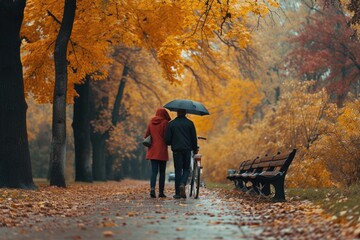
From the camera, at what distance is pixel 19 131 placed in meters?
18.3

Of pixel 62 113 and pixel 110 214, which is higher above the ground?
pixel 62 113

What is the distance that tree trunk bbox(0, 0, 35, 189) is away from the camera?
1798 centimetres

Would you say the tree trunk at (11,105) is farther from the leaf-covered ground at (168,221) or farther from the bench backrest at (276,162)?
the bench backrest at (276,162)

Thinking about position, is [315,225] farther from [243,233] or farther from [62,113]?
[62,113]

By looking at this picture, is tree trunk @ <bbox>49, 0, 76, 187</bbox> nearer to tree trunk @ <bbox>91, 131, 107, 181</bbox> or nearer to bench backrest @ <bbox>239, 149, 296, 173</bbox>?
bench backrest @ <bbox>239, 149, 296, 173</bbox>

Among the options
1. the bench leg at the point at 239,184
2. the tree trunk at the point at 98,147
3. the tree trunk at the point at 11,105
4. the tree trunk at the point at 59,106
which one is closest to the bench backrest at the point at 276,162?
the bench leg at the point at 239,184

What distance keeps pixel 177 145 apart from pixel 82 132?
17.0 metres

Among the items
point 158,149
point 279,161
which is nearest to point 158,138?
point 158,149

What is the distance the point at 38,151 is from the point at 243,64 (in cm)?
3572

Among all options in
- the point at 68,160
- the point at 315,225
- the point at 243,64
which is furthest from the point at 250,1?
the point at 68,160

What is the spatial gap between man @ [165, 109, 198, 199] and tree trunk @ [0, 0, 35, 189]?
14.8 ft

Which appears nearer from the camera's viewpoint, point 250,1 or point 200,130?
point 250,1

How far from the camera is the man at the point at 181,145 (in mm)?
15852

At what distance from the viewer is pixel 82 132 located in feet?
106
